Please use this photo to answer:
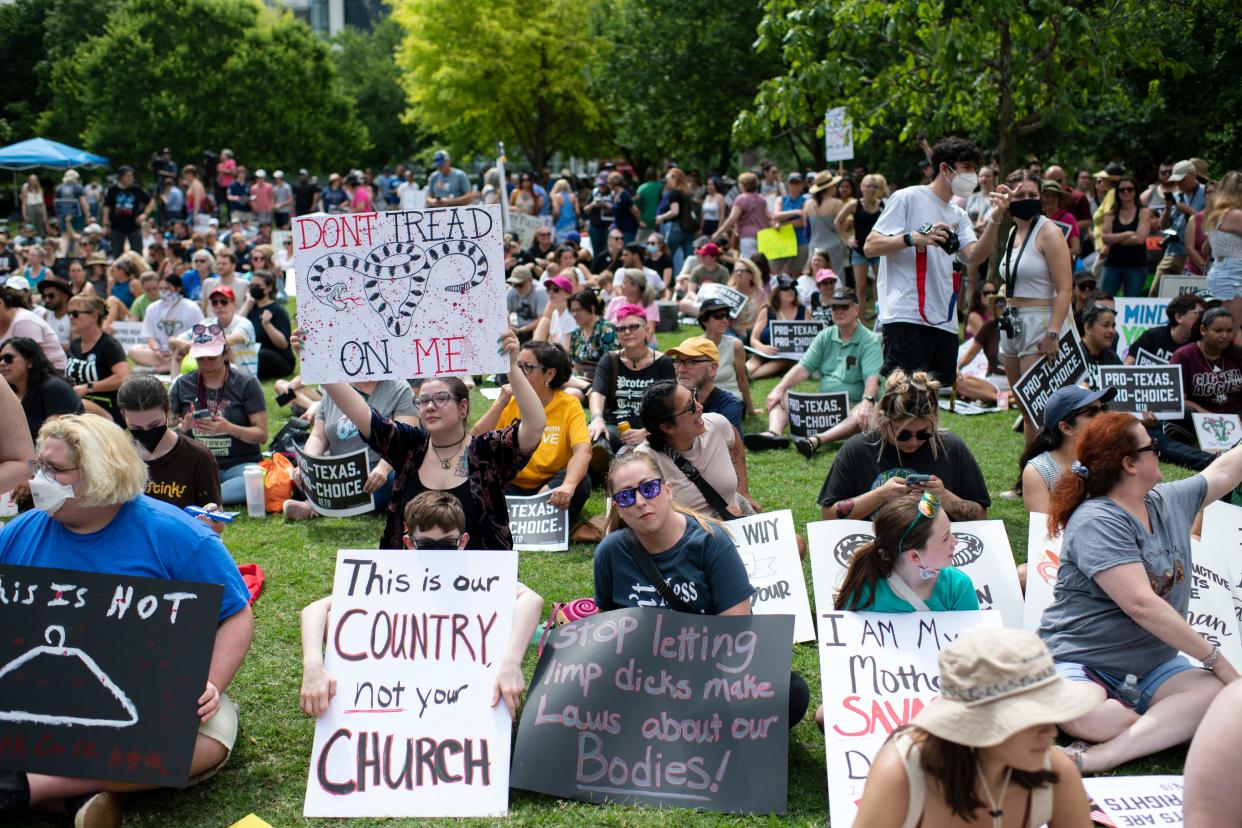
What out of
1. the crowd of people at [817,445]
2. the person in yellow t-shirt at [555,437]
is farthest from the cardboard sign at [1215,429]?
the person in yellow t-shirt at [555,437]

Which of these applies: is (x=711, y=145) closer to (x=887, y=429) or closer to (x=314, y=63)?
(x=314, y=63)

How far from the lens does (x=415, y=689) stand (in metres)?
5.12

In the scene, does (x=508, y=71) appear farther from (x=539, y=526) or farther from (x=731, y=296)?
(x=539, y=526)

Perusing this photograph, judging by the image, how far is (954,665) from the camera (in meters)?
3.16

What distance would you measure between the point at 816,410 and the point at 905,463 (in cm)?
419

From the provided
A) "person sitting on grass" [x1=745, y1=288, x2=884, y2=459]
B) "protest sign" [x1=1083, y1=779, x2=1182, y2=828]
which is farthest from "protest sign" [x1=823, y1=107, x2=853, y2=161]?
"protest sign" [x1=1083, y1=779, x2=1182, y2=828]

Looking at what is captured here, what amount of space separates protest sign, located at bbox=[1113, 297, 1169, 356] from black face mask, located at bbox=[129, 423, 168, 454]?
31.1 feet

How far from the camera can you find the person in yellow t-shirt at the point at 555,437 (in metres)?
8.45

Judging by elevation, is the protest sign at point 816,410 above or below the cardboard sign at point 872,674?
above

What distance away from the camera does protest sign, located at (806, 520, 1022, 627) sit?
613cm

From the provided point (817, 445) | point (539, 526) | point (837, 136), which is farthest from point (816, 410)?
point (837, 136)

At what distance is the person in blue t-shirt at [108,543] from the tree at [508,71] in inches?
1624

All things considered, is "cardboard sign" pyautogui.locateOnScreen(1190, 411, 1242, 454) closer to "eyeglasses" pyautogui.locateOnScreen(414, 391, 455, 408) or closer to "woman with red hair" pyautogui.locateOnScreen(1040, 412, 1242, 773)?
"woman with red hair" pyautogui.locateOnScreen(1040, 412, 1242, 773)

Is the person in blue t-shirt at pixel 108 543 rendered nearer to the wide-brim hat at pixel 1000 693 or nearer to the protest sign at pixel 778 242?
the wide-brim hat at pixel 1000 693
